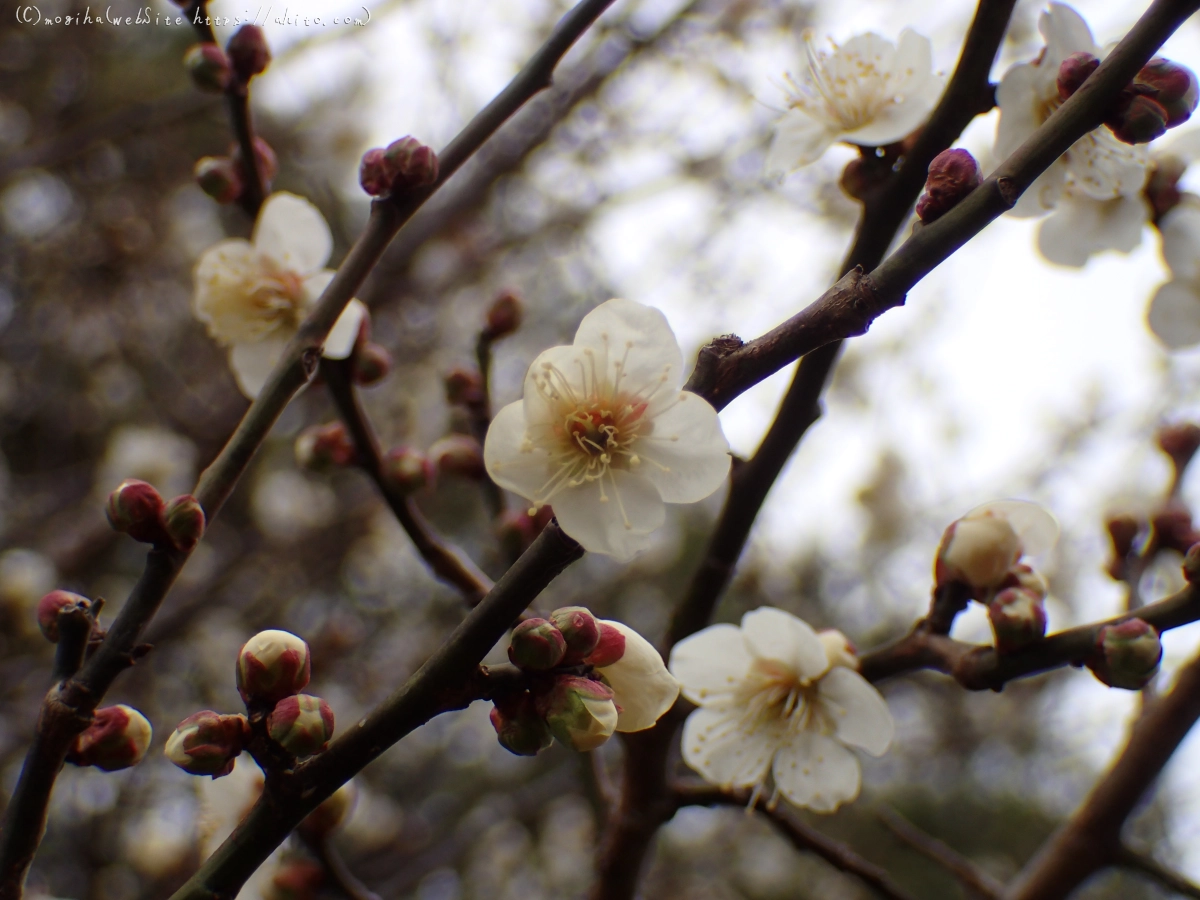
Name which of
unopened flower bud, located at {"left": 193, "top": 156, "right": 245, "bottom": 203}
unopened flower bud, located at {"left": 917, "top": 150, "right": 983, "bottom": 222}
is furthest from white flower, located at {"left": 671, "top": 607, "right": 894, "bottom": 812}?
unopened flower bud, located at {"left": 193, "top": 156, "right": 245, "bottom": 203}

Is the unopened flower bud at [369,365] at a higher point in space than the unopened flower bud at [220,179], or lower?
lower

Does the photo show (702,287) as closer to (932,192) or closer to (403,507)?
(403,507)

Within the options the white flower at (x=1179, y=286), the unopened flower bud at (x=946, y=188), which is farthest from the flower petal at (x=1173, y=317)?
the unopened flower bud at (x=946, y=188)

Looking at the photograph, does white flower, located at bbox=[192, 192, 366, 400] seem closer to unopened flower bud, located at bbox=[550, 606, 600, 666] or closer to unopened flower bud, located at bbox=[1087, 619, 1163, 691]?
unopened flower bud, located at bbox=[550, 606, 600, 666]

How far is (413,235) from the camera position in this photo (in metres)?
3.75

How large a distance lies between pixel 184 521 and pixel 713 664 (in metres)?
0.83

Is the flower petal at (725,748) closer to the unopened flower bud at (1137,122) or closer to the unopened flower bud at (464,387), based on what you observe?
the unopened flower bud at (464,387)

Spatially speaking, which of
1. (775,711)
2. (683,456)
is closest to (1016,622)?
(683,456)

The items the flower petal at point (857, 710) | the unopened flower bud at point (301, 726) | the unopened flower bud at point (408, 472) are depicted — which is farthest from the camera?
the unopened flower bud at point (408, 472)

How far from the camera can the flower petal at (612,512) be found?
2.92 ft

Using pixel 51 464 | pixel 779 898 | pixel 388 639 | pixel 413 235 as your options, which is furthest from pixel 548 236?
pixel 779 898

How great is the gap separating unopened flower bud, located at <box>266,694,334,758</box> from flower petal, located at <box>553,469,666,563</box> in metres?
0.31

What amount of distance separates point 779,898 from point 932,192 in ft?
23.5

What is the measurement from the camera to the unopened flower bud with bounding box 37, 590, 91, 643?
93cm
